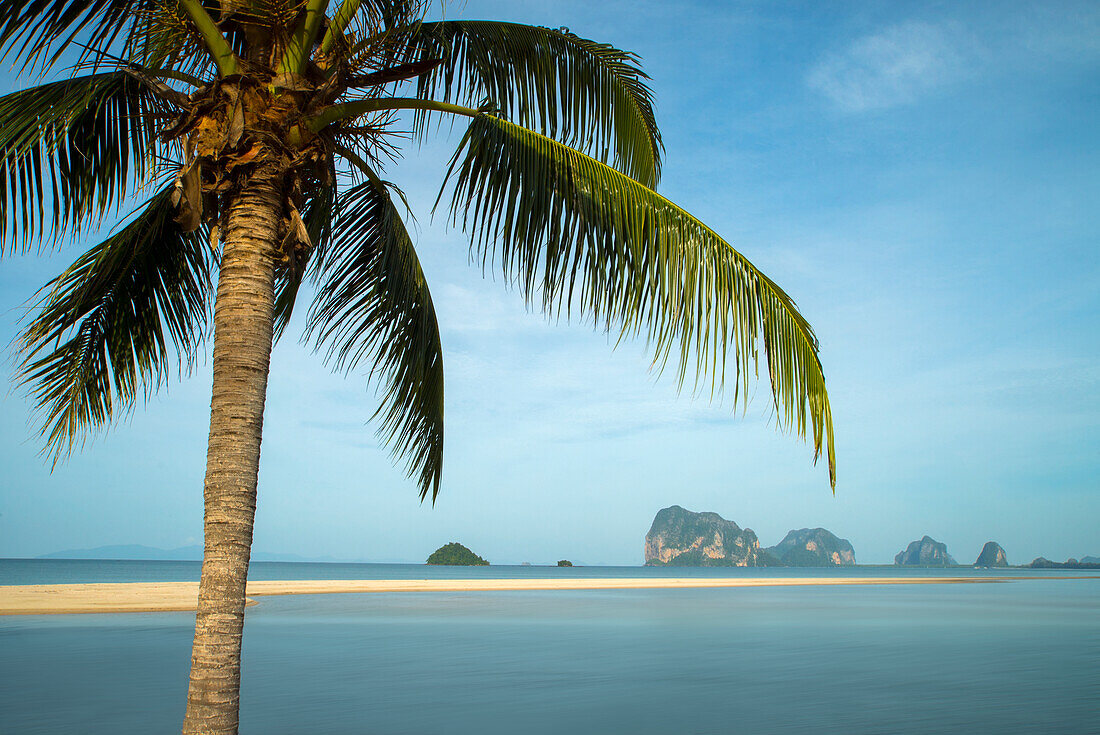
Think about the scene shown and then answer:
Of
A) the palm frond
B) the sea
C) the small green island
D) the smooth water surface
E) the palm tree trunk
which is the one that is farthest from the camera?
the small green island

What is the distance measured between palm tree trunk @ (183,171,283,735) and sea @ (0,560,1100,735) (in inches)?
169

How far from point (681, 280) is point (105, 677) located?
30.9 ft

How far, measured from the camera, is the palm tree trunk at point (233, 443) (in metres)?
3.30

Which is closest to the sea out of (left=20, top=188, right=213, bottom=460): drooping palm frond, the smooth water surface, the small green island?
(left=20, top=188, right=213, bottom=460): drooping palm frond

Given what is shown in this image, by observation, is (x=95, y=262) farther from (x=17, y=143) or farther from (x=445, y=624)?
(x=445, y=624)

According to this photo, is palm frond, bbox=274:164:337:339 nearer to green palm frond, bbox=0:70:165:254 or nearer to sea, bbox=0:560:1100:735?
green palm frond, bbox=0:70:165:254

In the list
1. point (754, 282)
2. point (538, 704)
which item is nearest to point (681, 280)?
point (754, 282)

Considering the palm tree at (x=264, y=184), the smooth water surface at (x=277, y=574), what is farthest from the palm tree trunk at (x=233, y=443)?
the smooth water surface at (x=277, y=574)

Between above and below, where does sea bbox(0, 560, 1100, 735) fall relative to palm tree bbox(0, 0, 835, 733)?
below

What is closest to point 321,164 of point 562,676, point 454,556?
point 562,676

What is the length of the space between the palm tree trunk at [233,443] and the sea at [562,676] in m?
4.28

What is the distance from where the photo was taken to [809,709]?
8.55m

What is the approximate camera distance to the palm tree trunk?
330 cm

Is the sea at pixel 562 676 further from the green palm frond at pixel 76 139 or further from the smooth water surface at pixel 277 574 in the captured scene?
the smooth water surface at pixel 277 574
